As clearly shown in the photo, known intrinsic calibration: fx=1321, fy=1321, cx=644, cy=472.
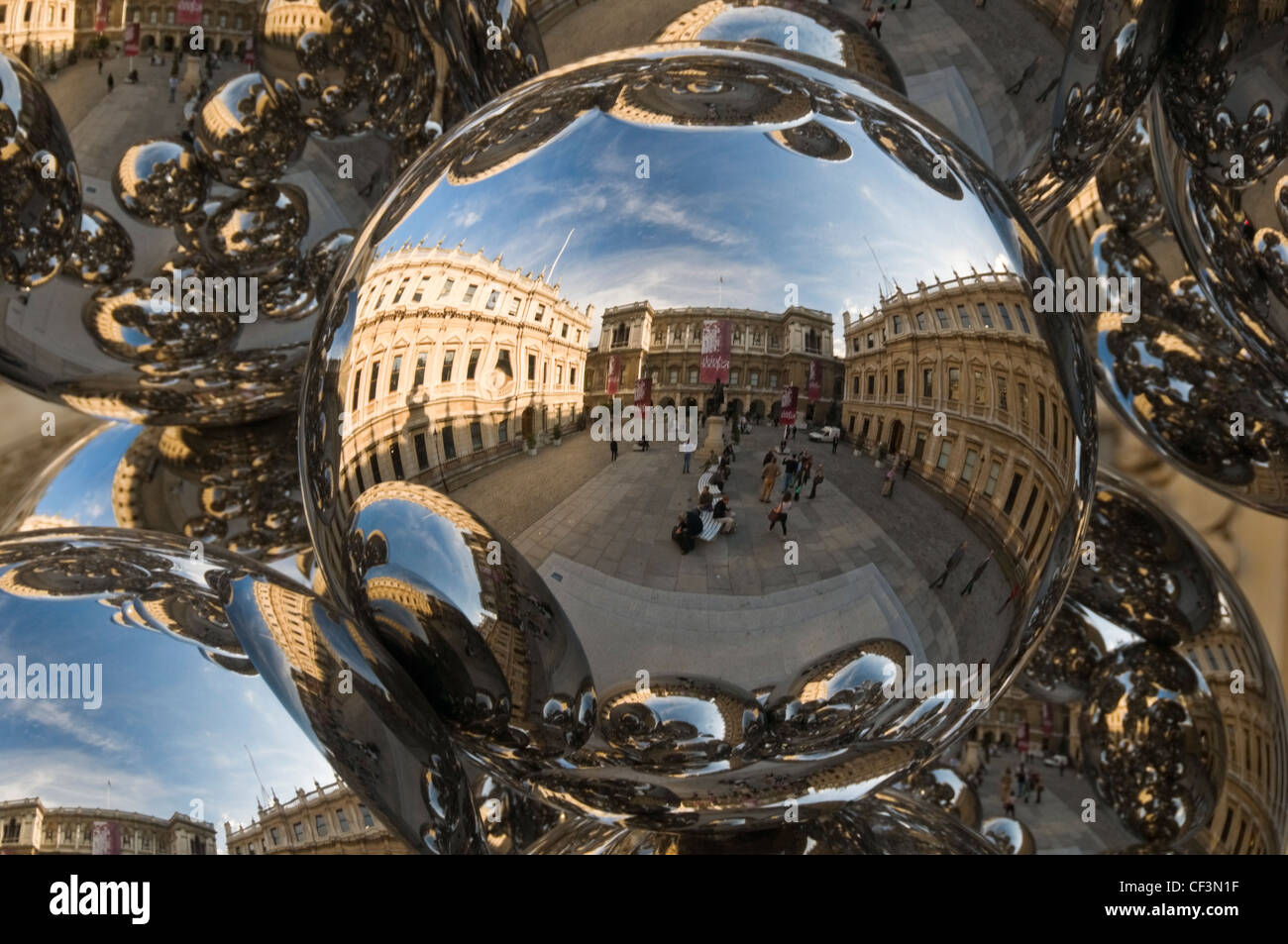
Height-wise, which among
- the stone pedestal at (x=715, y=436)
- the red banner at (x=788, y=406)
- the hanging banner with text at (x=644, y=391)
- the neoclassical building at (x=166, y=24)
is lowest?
the stone pedestal at (x=715, y=436)

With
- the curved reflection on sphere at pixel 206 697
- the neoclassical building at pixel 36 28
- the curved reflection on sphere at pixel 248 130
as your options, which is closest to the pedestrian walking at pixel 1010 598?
the curved reflection on sphere at pixel 206 697

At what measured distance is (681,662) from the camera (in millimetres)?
922

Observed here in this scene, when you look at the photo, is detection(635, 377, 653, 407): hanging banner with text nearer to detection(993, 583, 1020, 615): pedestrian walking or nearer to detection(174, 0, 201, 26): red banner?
detection(993, 583, 1020, 615): pedestrian walking

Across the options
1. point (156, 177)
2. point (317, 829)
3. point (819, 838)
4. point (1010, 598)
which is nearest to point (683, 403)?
point (1010, 598)

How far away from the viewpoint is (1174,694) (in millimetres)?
1608

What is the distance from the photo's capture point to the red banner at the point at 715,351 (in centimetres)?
89

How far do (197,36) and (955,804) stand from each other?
1.27m

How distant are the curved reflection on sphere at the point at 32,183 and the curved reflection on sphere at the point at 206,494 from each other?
0.43m

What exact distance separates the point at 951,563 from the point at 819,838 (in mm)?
494

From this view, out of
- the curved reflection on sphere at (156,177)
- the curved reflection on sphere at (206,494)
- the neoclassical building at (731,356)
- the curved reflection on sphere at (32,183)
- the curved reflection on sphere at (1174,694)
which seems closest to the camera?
the neoclassical building at (731,356)

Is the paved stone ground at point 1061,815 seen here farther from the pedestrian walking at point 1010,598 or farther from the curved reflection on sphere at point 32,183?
the curved reflection on sphere at point 32,183

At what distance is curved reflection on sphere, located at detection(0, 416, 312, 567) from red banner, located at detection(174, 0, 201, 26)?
1.87 feet

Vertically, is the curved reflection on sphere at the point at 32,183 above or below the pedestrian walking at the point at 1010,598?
above

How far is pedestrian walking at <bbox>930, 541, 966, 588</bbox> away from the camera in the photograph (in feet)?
3.14
